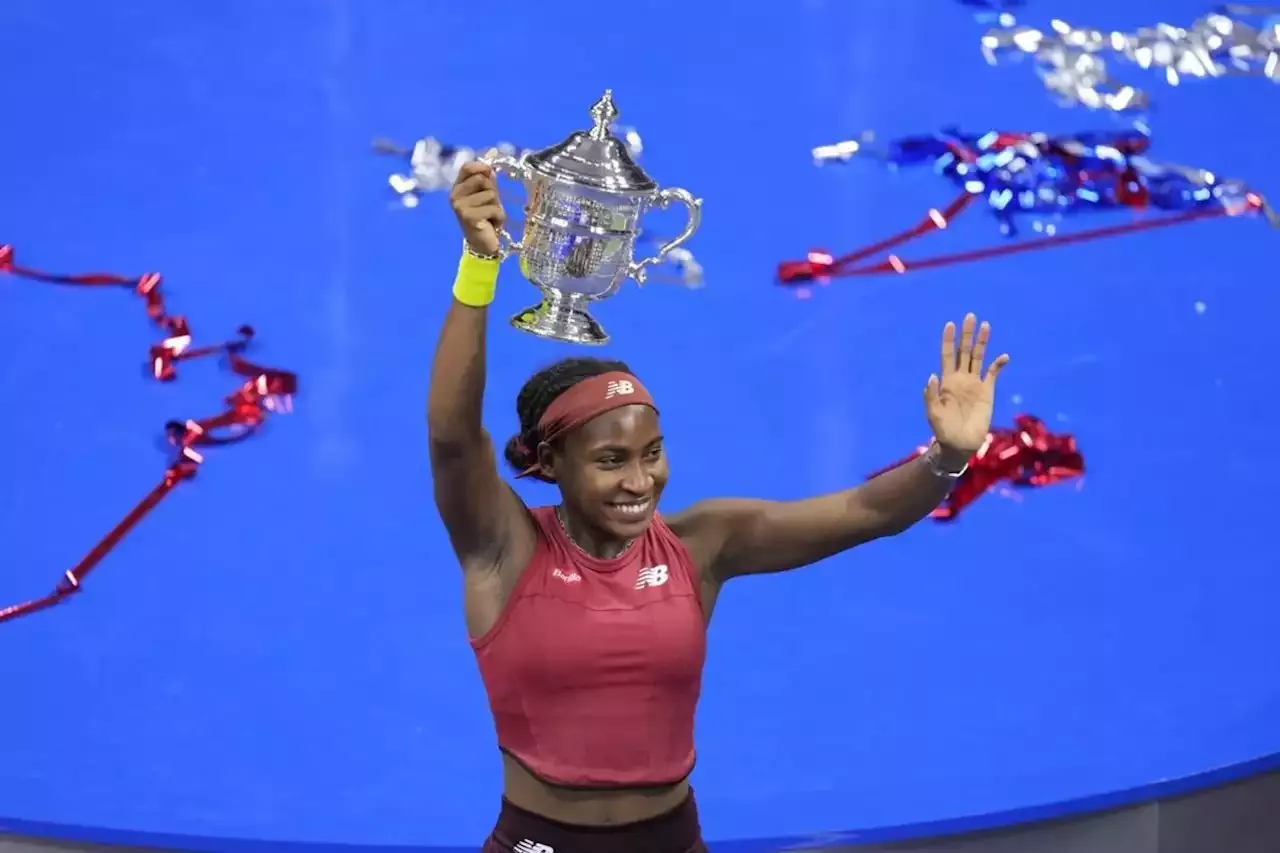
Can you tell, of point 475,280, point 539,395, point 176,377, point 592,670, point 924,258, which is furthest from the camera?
point 924,258

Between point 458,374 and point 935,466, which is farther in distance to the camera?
point 935,466

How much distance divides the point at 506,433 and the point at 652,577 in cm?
143

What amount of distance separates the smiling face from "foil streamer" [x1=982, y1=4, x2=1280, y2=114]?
186 centimetres

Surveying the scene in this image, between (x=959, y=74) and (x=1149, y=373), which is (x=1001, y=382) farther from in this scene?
(x=959, y=74)

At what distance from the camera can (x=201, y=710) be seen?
3.19 metres

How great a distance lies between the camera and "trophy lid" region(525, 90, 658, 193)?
199 cm


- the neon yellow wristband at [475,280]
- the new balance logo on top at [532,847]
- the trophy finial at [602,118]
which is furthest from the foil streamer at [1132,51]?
the new balance logo on top at [532,847]

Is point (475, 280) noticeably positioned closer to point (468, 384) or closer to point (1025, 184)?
point (468, 384)

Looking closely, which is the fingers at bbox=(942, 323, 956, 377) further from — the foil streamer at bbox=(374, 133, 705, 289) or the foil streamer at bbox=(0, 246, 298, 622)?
the foil streamer at bbox=(0, 246, 298, 622)

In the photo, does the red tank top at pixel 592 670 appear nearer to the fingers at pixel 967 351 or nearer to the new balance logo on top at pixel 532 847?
the new balance logo on top at pixel 532 847

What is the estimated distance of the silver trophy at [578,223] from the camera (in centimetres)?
199

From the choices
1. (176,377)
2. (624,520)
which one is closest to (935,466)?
(624,520)

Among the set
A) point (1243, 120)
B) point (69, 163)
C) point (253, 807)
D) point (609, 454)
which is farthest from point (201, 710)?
point (1243, 120)

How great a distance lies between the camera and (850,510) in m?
Result: 2.07
